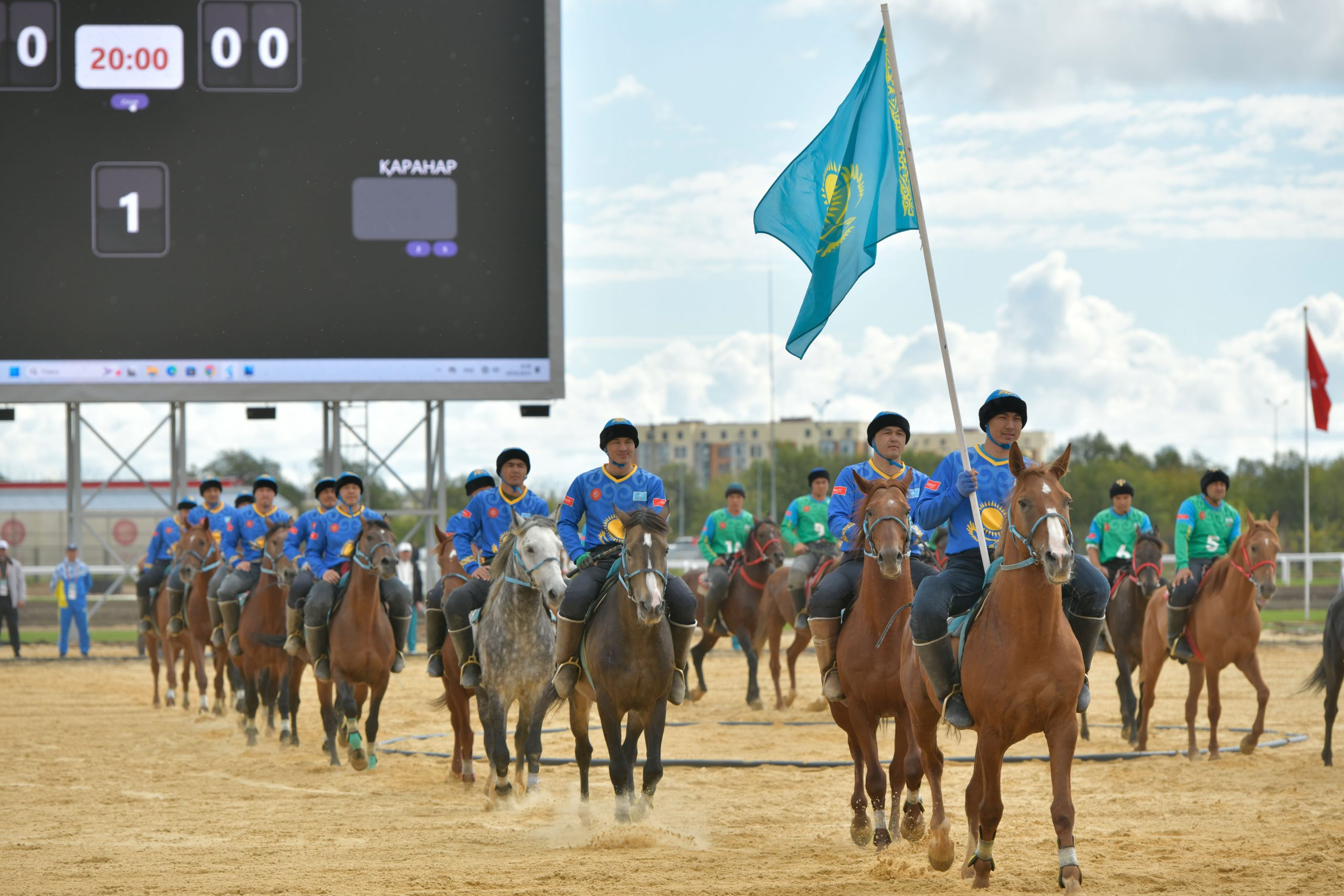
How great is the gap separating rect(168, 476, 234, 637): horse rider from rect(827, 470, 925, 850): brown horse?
9.05 metres

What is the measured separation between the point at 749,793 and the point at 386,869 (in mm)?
3488

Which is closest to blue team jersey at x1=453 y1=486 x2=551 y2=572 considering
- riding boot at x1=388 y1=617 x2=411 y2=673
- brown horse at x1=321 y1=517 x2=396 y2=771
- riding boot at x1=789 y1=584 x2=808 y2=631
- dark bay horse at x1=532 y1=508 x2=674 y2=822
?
brown horse at x1=321 y1=517 x2=396 y2=771

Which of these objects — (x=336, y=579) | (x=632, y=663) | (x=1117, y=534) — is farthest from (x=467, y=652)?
(x=1117, y=534)

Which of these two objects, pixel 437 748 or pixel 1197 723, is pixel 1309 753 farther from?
pixel 437 748

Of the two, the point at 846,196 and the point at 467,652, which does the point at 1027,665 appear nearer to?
the point at 846,196

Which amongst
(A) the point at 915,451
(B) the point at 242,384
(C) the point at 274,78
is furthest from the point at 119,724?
(A) the point at 915,451

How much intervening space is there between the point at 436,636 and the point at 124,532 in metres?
43.0

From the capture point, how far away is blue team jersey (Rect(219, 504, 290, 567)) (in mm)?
15125

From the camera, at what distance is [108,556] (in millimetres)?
48812

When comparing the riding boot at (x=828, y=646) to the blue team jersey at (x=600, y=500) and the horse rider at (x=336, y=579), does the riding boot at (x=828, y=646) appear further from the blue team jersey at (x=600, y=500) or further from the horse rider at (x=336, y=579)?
the horse rider at (x=336, y=579)

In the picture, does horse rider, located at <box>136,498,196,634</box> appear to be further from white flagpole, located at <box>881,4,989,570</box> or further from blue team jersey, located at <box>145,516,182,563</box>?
white flagpole, located at <box>881,4,989,570</box>

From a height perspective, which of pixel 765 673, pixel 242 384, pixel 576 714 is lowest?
pixel 765 673

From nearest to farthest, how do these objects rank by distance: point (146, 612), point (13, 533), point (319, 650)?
point (319, 650), point (146, 612), point (13, 533)

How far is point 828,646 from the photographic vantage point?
884cm
